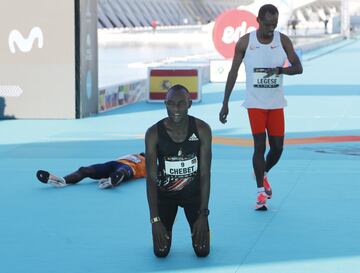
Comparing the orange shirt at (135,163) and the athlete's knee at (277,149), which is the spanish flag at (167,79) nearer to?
the orange shirt at (135,163)

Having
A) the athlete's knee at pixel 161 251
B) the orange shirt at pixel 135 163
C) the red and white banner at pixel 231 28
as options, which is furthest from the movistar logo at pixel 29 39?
the red and white banner at pixel 231 28

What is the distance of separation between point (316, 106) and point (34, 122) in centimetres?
598

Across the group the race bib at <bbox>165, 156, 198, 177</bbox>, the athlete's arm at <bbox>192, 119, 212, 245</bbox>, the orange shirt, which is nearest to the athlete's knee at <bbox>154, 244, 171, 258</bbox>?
the athlete's arm at <bbox>192, 119, 212, 245</bbox>

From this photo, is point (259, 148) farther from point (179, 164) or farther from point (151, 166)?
point (151, 166)

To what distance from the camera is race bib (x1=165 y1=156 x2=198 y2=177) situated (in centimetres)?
691

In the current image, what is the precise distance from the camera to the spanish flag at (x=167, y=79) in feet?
67.5

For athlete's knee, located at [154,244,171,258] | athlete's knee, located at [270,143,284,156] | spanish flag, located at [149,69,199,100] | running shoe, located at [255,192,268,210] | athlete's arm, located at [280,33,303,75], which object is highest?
athlete's arm, located at [280,33,303,75]

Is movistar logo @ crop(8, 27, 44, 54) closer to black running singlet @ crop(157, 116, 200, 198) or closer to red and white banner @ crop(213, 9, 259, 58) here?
black running singlet @ crop(157, 116, 200, 198)

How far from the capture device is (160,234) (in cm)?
676

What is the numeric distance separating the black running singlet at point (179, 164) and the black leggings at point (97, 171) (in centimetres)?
309

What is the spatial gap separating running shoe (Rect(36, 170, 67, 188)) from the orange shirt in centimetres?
63

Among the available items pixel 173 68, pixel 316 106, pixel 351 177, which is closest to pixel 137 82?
pixel 173 68

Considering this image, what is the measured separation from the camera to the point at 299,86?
25438 mm

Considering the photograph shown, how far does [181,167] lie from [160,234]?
50 centimetres
